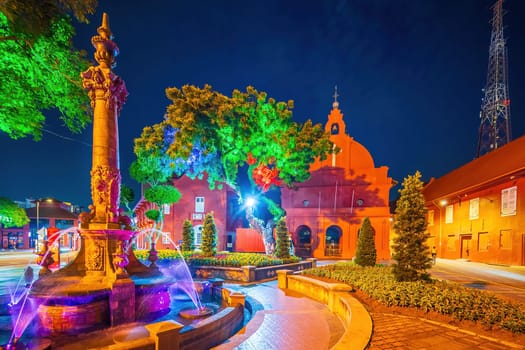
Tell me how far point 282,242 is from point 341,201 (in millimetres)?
11853

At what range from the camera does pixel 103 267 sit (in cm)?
836

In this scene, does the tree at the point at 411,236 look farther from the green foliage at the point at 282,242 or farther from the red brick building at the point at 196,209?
the red brick building at the point at 196,209

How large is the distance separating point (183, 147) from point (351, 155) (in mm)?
18300

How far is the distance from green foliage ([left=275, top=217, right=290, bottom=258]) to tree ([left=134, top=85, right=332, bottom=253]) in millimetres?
2009

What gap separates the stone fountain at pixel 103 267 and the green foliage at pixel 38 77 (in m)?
2.42

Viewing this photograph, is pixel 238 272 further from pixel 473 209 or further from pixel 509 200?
pixel 473 209

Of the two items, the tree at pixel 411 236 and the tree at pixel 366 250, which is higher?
the tree at pixel 411 236

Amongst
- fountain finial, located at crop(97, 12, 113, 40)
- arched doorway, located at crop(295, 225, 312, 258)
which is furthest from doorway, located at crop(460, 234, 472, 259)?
fountain finial, located at crop(97, 12, 113, 40)

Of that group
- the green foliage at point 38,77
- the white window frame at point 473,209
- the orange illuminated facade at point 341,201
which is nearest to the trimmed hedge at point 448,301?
the green foliage at point 38,77

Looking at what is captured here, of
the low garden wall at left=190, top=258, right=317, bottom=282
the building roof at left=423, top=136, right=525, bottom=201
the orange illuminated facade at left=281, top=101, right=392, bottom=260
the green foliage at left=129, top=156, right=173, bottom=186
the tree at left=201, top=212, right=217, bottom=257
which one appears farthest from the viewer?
the orange illuminated facade at left=281, top=101, right=392, bottom=260

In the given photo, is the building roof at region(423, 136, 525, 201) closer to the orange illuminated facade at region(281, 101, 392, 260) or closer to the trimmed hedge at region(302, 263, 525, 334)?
the orange illuminated facade at region(281, 101, 392, 260)

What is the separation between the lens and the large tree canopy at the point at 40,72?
29.6 ft

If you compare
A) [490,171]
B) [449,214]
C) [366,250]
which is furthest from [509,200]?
[366,250]

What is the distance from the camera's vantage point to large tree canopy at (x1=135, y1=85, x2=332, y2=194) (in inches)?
716
